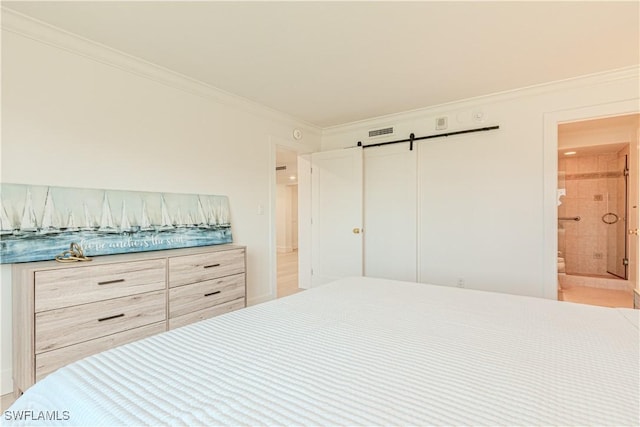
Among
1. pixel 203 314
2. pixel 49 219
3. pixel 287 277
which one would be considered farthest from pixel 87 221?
pixel 287 277

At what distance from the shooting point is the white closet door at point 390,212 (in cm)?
403

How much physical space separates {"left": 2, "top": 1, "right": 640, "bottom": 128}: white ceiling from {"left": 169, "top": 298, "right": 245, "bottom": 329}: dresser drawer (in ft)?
7.04

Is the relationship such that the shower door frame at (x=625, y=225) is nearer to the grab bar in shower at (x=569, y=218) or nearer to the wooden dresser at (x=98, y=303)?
the grab bar in shower at (x=569, y=218)

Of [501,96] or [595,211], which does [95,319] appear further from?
[595,211]

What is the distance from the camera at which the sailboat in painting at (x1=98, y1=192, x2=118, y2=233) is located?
2408mm

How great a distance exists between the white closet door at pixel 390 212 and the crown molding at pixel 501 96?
385 mm

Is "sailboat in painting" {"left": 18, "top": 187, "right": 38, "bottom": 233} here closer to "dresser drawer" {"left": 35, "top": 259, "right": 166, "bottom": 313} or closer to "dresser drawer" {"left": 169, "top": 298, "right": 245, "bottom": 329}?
"dresser drawer" {"left": 35, "top": 259, "right": 166, "bottom": 313}

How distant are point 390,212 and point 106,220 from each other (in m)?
3.17

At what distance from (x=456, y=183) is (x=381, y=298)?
2458 millimetres

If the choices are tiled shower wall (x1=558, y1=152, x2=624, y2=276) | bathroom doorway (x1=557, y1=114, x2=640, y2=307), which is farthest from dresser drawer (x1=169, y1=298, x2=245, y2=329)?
tiled shower wall (x1=558, y1=152, x2=624, y2=276)

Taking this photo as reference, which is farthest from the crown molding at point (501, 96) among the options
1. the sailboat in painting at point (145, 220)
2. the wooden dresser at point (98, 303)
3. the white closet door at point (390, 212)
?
the sailboat in painting at point (145, 220)

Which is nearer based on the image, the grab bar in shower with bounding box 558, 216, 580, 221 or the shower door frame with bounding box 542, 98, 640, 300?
the shower door frame with bounding box 542, 98, 640, 300

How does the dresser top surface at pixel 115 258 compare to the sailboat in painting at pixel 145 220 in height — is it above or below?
below

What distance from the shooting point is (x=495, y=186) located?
3494mm
